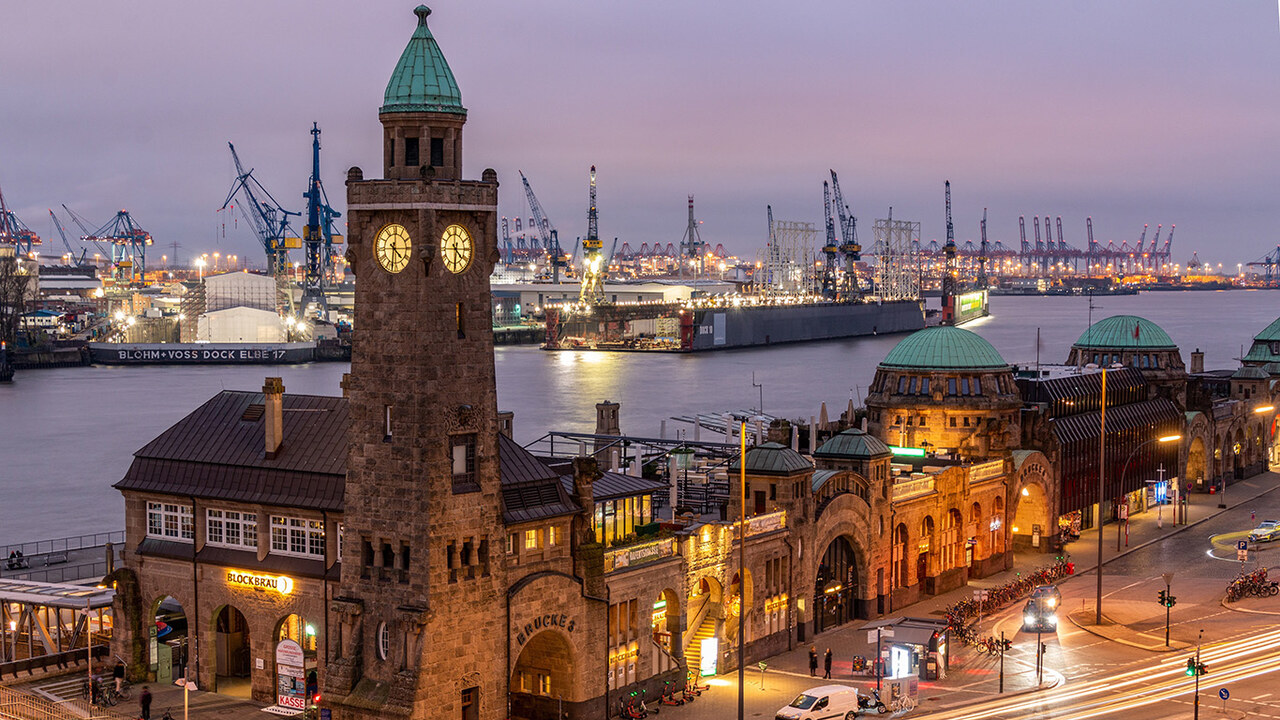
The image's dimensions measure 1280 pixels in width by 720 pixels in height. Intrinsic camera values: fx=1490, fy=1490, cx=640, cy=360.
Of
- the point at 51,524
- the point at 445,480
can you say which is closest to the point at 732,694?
the point at 445,480

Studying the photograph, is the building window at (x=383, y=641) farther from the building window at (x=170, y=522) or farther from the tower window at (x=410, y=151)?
the tower window at (x=410, y=151)

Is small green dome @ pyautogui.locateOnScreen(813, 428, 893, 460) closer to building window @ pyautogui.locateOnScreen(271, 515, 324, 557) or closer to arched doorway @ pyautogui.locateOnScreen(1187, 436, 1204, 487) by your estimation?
building window @ pyautogui.locateOnScreen(271, 515, 324, 557)

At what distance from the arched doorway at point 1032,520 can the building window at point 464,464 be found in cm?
4534

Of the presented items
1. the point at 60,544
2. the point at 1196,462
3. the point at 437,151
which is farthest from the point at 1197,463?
the point at 437,151

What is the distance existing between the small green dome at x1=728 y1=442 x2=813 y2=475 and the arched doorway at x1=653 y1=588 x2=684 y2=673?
284 inches

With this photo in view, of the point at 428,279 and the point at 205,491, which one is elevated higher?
the point at 428,279

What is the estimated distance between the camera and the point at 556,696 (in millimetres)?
47125

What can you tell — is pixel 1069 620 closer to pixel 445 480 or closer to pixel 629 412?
pixel 445 480

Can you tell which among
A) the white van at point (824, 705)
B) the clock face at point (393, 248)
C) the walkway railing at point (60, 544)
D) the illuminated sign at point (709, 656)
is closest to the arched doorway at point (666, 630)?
the illuminated sign at point (709, 656)

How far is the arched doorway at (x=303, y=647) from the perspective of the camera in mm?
46562

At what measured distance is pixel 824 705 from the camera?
150ft

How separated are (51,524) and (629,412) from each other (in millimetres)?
76329

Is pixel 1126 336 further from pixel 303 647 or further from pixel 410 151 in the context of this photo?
pixel 410 151

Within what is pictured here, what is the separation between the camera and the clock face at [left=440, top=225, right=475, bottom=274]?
42344 millimetres
